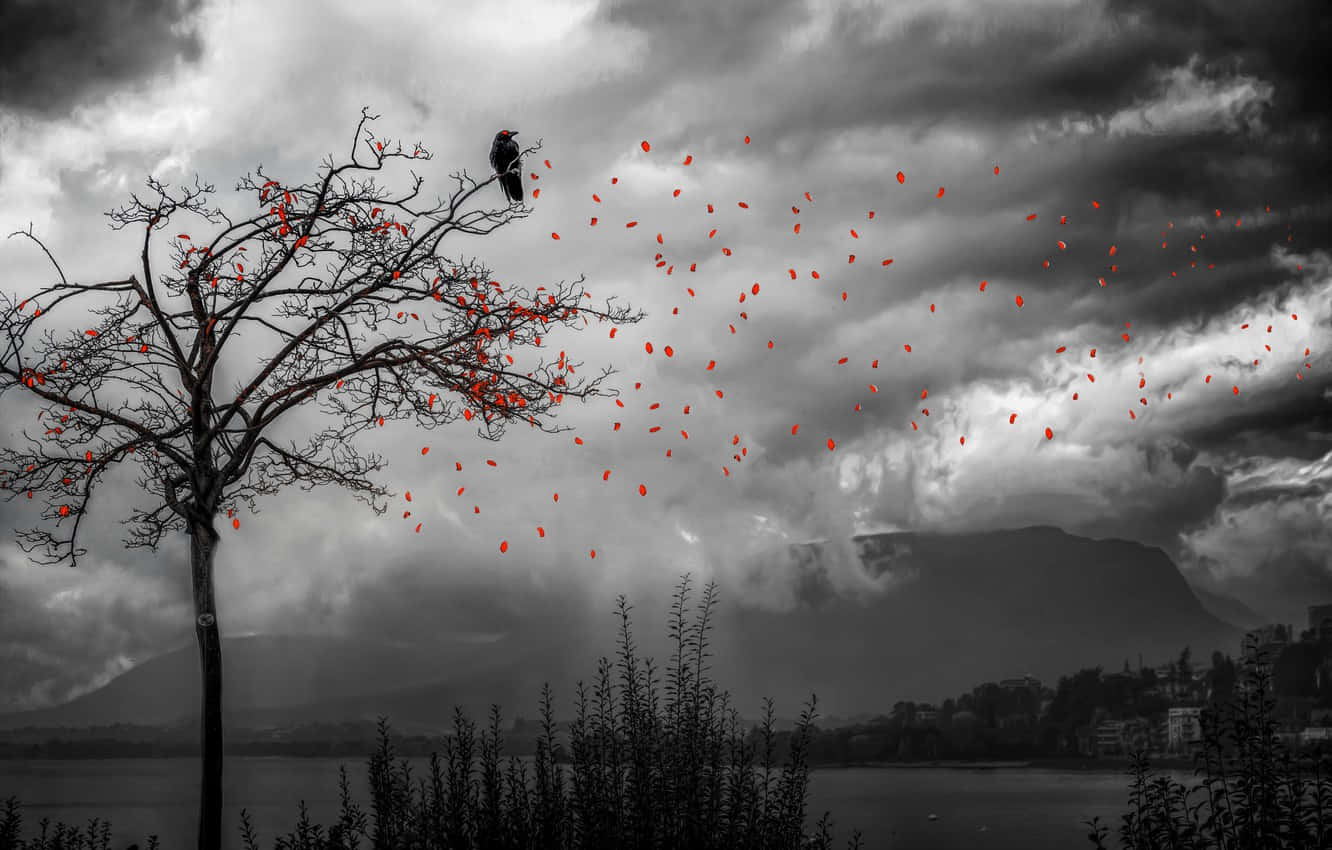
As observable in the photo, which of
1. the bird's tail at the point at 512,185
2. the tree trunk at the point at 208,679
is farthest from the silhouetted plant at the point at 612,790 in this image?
the bird's tail at the point at 512,185

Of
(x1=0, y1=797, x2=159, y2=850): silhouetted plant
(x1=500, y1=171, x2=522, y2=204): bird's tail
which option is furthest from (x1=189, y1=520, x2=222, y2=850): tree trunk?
(x1=500, y1=171, x2=522, y2=204): bird's tail

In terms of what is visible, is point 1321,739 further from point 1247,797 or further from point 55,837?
point 55,837

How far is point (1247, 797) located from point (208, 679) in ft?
31.1

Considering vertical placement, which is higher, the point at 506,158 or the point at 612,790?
the point at 506,158

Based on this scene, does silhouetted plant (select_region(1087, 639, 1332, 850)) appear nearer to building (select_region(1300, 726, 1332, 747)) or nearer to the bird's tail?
building (select_region(1300, 726, 1332, 747))

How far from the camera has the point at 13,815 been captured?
10.8 m

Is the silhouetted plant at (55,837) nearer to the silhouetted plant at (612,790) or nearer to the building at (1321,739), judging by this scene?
the silhouetted plant at (612,790)

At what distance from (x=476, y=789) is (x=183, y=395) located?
6138 millimetres

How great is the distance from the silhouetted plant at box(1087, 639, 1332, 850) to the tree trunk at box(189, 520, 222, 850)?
325 inches

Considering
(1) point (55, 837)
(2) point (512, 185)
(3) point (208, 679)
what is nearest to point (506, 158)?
(2) point (512, 185)

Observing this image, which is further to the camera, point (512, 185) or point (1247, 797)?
point (512, 185)

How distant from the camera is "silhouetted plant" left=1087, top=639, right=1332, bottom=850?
23.0 feet

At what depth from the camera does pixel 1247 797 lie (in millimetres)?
7387

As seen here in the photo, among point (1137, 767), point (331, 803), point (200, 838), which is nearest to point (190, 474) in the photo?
point (200, 838)
